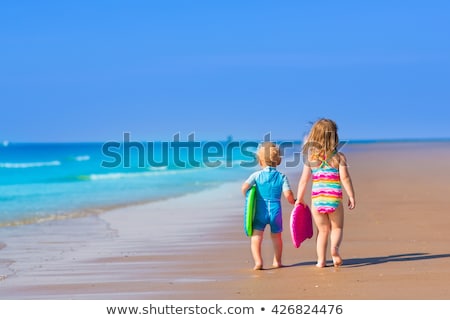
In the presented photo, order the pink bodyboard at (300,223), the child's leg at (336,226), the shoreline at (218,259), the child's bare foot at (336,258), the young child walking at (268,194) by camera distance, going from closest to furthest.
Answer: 1. the shoreline at (218,259)
2. the child's bare foot at (336,258)
3. the child's leg at (336,226)
4. the young child walking at (268,194)
5. the pink bodyboard at (300,223)

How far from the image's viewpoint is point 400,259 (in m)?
8.95

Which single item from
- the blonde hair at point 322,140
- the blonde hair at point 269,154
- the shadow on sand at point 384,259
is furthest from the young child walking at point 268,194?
the shadow on sand at point 384,259

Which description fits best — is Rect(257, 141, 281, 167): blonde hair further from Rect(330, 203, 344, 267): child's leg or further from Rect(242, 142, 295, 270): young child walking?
Rect(330, 203, 344, 267): child's leg

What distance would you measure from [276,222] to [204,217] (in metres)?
6.19

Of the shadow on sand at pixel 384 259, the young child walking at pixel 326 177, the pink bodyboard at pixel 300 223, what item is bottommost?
the shadow on sand at pixel 384 259

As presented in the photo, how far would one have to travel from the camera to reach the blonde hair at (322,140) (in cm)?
866

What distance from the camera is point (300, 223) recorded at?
29.6 feet

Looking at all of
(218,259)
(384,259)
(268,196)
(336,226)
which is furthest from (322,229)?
(218,259)

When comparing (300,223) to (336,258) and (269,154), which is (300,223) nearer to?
(336,258)

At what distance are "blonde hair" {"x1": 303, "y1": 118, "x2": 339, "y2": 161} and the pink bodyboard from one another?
2.03 feet

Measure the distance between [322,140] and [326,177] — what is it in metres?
0.39

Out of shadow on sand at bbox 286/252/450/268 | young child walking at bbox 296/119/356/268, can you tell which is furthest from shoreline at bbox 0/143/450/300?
young child walking at bbox 296/119/356/268

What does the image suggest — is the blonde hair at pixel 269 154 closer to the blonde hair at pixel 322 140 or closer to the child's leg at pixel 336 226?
the blonde hair at pixel 322 140

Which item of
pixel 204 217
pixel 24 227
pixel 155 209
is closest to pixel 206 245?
pixel 204 217
